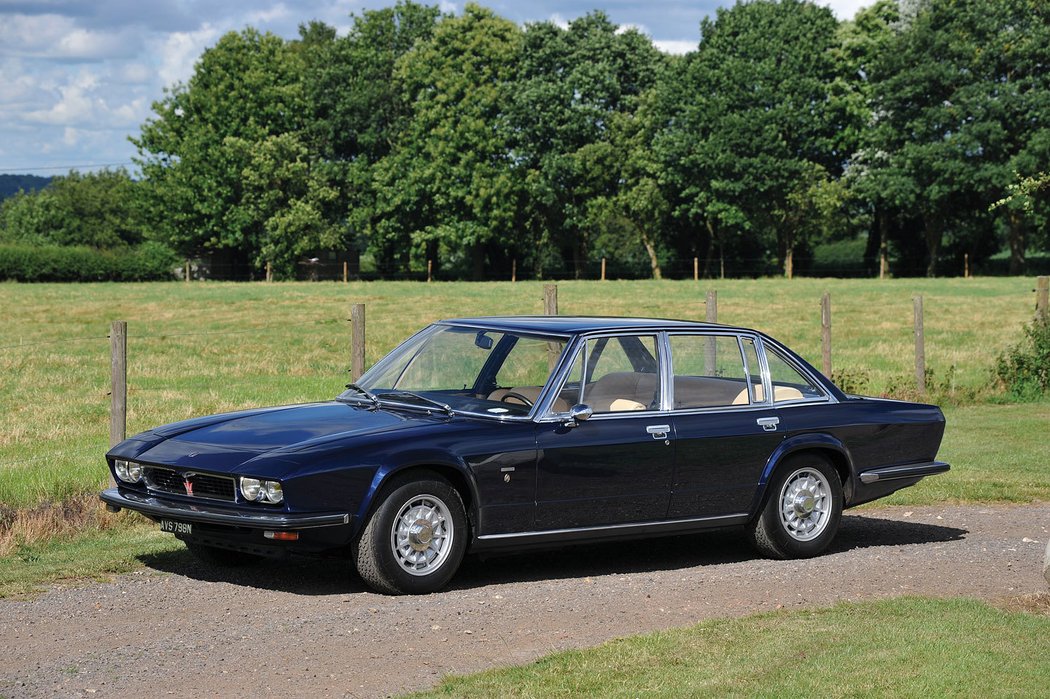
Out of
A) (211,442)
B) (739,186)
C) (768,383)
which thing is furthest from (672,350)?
(739,186)

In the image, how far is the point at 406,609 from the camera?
7.67 metres

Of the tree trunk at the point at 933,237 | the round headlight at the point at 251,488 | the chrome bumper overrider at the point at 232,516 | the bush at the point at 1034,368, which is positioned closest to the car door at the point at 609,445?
the chrome bumper overrider at the point at 232,516

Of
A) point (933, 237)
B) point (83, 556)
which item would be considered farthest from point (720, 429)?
point (933, 237)

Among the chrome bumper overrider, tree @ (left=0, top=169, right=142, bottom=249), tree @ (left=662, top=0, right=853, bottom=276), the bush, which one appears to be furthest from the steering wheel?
tree @ (left=0, top=169, right=142, bottom=249)

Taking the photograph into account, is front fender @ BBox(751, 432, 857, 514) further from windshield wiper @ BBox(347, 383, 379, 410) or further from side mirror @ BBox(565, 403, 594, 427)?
windshield wiper @ BBox(347, 383, 379, 410)

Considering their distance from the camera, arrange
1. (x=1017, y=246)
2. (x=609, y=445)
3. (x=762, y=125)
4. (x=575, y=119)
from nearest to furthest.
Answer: (x=609, y=445), (x=1017, y=246), (x=762, y=125), (x=575, y=119)

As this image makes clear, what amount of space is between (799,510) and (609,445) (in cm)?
177

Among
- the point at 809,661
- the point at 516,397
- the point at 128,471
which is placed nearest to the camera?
the point at 809,661

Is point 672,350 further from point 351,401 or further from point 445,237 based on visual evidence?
point 445,237

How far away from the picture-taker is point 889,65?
64938 mm

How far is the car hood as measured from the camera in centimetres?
798

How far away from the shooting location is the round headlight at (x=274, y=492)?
25.3 ft

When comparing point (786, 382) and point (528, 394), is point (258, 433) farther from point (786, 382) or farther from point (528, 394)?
point (786, 382)

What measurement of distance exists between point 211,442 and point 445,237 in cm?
6279
